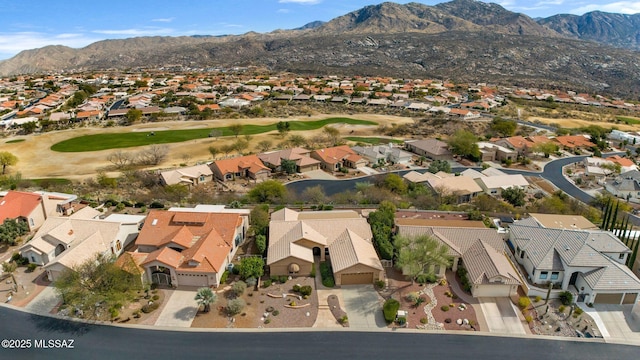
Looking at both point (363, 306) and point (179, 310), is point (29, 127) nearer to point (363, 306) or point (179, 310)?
point (179, 310)

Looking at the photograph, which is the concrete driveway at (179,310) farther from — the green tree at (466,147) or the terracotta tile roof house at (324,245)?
the green tree at (466,147)

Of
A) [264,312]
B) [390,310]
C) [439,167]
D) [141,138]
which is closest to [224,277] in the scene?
[264,312]

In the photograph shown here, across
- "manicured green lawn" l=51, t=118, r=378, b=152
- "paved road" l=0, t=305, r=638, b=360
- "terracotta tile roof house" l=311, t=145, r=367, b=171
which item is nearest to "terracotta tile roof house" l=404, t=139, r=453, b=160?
"terracotta tile roof house" l=311, t=145, r=367, b=171

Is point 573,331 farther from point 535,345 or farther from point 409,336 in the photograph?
point 409,336

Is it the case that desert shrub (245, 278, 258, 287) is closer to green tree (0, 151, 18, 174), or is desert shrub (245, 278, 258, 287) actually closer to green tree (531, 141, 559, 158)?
green tree (0, 151, 18, 174)

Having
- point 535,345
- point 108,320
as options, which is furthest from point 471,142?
point 108,320

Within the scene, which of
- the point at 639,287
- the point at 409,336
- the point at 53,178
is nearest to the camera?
the point at 409,336
